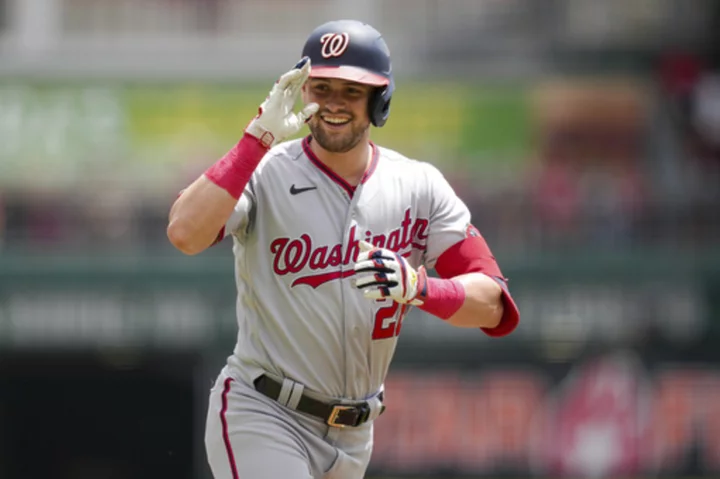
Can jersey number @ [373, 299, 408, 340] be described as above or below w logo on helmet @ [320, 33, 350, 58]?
below

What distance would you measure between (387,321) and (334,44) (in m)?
0.81

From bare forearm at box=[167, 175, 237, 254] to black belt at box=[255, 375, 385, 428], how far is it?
47 cm

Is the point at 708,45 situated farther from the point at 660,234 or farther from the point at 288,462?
the point at 288,462

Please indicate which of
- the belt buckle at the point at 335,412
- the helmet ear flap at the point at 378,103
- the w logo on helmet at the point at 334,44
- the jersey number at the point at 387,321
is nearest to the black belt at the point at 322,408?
the belt buckle at the point at 335,412

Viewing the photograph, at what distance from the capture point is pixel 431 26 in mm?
14367

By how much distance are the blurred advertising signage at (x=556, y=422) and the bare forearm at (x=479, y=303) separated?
6.08 m

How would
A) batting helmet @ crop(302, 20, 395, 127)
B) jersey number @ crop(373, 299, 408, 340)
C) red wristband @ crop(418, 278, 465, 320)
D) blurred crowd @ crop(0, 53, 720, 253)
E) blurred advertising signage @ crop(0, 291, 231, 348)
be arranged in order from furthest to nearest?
blurred crowd @ crop(0, 53, 720, 253) → blurred advertising signage @ crop(0, 291, 231, 348) → jersey number @ crop(373, 299, 408, 340) → batting helmet @ crop(302, 20, 395, 127) → red wristband @ crop(418, 278, 465, 320)

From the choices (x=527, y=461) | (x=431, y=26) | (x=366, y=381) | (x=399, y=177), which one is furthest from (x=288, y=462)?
(x=431, y=26)

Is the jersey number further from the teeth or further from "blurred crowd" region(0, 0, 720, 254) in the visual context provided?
"blurred crowd" region(0, 0, 720, 254)

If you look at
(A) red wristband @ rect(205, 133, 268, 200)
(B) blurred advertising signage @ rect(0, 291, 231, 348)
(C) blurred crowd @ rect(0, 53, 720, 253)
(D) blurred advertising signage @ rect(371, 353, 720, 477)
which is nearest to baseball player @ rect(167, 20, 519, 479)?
(A) red wristband @ rect(205, 133, 268, 200)

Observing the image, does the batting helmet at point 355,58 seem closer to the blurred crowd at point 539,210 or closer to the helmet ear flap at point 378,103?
the helmet ear flap at point 378,103

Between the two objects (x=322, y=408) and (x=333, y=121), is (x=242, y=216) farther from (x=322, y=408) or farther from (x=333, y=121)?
(x=322, y=408)

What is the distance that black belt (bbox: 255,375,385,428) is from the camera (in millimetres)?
3785

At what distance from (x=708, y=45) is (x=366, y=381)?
11.1 m
